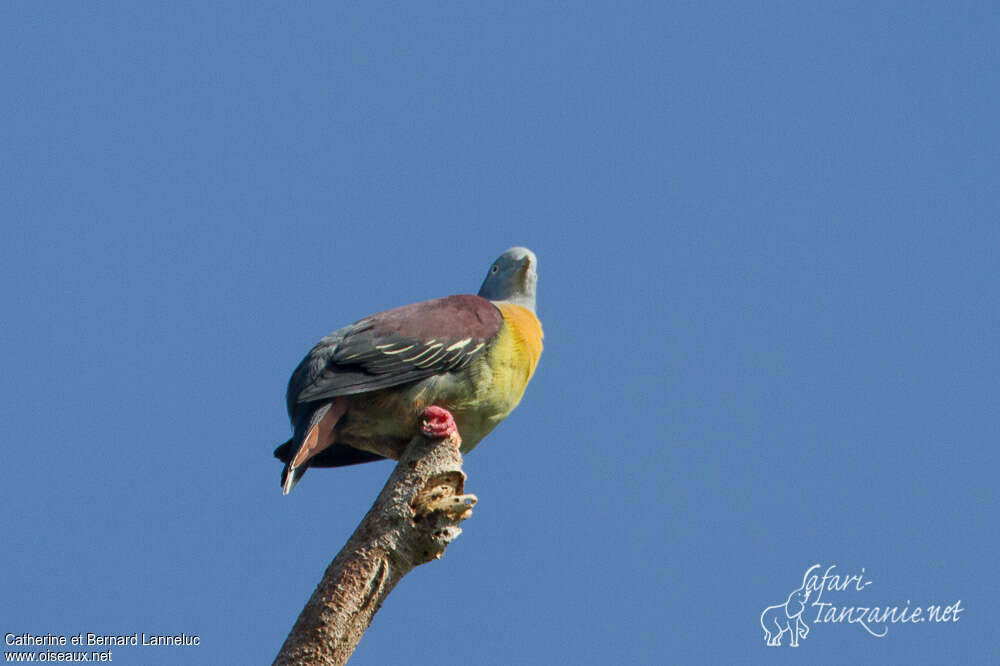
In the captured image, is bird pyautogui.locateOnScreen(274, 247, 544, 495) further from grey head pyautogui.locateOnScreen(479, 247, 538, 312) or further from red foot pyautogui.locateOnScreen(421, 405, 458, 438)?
grey head pyautogui.locateOnScreen(479, 247, 538, 312)

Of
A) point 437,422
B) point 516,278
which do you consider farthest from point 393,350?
point 516,278

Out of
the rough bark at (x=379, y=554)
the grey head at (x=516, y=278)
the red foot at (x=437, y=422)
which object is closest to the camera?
the rough bark at (x=379, y=554)

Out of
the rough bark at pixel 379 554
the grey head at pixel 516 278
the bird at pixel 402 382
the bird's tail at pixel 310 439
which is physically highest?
the grey head at pixel 516 278

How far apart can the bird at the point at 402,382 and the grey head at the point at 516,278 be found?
1291 millimetres

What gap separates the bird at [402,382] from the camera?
292 inches

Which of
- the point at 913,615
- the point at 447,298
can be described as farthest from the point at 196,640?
the point at 913,615

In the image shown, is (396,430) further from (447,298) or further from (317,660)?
(317,660)

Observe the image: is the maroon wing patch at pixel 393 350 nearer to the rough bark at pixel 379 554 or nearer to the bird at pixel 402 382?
the bird at pixel 402 382

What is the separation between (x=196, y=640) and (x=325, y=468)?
165cm

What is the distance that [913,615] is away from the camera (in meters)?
8.73

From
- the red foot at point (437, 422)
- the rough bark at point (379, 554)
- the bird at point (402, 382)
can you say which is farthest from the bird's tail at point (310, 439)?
the rough bark at point (379, 554)

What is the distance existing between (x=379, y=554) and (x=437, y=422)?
1.49 m

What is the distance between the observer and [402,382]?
7602 millimetres

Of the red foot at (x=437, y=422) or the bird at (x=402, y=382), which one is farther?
the bird at (x=402, y=382)
